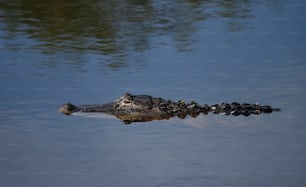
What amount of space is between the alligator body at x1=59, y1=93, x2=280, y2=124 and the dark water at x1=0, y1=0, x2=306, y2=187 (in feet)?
0.37

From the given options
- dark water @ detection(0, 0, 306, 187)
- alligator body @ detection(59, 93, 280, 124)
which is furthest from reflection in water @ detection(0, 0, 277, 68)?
alligator body @ detection(59, 93, 280, 124)

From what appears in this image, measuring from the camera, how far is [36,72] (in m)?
11.9

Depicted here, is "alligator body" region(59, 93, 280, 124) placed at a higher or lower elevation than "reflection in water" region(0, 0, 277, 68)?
lower

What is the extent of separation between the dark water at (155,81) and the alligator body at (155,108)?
11 cm

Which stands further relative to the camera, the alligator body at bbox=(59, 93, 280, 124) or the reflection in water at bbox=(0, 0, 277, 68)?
the reflection in water at bbox=(0, 0, 277, 68)

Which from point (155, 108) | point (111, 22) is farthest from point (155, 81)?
point (111, 22)

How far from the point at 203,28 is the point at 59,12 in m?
2.73

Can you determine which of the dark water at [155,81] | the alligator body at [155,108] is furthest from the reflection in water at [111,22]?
the alligator body at [155,108]

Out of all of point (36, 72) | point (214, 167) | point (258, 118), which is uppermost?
point (36, 72)

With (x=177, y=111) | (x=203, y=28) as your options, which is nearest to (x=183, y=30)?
(x=203, y=28)

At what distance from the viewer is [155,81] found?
1147cm

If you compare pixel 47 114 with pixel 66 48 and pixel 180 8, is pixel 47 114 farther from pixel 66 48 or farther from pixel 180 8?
pixel 180 8

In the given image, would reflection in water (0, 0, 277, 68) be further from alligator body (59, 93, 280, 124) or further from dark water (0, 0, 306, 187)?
alligator body (59, 93, 280, 124)

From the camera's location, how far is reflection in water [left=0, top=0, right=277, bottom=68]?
527 inches
